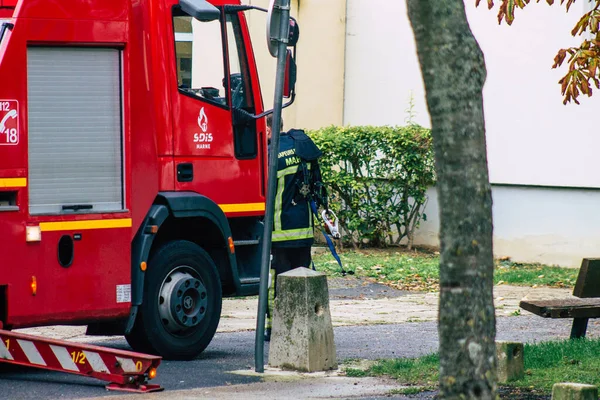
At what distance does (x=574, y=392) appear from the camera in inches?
227

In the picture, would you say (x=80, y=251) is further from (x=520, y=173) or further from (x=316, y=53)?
(x=316, y=53)

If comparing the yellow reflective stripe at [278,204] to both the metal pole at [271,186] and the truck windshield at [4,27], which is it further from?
the truck windshield at [4,27]

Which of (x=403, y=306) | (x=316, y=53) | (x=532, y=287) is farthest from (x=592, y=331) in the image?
(x=316, y=53)

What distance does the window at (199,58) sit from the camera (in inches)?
376

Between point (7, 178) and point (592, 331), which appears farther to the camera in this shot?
point (592, 331)

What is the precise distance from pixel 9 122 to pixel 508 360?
3705mm

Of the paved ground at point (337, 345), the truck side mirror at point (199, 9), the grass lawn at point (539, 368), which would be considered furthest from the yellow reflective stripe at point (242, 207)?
the grass lawn at point (539, 368)

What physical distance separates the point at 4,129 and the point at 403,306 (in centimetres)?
649

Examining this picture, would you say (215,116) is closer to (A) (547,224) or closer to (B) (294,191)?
(B) (294,191)

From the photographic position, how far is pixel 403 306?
13.7m

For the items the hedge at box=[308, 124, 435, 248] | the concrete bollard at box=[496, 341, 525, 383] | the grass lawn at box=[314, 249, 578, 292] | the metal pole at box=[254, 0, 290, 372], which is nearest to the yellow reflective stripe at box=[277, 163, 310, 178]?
the metal pole at box=[254, 0, 290, 372]

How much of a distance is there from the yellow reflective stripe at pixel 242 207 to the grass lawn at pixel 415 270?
5327 millimetres

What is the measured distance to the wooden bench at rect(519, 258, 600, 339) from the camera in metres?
9.44

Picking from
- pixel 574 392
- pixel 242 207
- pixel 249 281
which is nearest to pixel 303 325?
pixel 249 281
